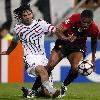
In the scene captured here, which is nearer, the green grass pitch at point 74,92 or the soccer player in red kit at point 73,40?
the soccer player in red kit at point 73,40

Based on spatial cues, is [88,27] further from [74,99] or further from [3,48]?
[3,48]

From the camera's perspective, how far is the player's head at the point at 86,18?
1183 centimetres

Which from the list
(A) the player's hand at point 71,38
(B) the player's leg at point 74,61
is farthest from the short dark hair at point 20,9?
(B) the player's leg at point 74,61

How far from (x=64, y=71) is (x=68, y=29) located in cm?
564

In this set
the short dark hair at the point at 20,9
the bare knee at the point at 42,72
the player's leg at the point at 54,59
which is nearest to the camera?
the bare knee at the point at 42,72

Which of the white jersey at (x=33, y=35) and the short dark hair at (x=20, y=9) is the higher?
the short dark hair at (x=20, y=9)

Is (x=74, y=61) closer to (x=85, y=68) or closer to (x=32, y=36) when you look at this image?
(x=85, y=68)

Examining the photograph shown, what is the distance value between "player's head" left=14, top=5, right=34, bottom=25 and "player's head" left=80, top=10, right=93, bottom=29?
92cm

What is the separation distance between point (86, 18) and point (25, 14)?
1.11m

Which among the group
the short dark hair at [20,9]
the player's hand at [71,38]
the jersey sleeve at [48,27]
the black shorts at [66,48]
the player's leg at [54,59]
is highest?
the short dark hair at [20,9]

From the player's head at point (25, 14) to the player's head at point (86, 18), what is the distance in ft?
3.03

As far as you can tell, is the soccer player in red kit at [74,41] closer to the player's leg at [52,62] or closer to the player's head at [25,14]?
the player's leg at [52,62]

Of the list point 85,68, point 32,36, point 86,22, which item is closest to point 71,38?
point 86,22

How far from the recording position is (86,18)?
467 inches
